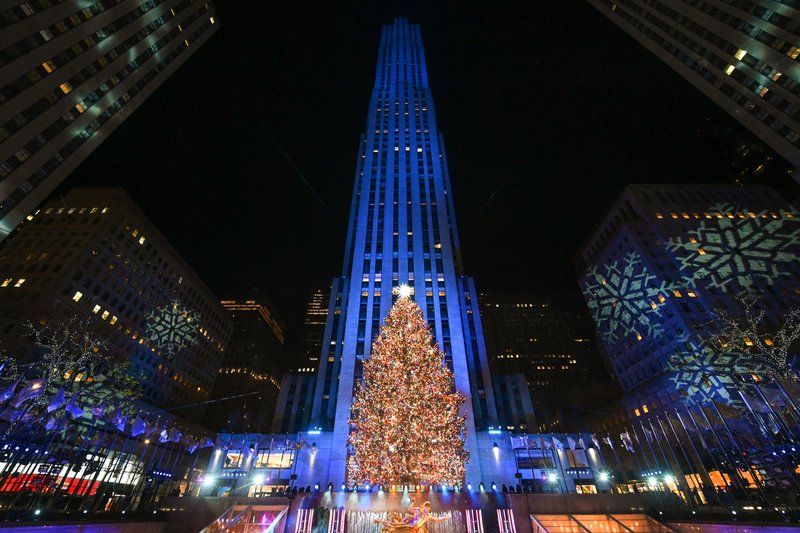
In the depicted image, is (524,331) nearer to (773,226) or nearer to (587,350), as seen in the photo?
(587,350)

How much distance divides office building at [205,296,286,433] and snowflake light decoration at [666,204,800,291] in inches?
3362

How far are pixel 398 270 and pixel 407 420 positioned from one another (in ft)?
88.7

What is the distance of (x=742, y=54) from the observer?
3073cm

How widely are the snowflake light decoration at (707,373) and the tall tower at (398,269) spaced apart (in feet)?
65.0

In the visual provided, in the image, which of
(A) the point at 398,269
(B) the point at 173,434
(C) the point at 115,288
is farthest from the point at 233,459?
(C) the point at 115,288

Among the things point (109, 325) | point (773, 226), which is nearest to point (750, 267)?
point (773, 226)

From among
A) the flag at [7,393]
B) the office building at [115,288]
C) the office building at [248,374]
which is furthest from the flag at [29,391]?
the office building at [248,374]

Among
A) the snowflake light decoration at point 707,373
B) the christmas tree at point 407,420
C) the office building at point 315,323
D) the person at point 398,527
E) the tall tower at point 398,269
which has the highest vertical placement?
the office building at point 315,323

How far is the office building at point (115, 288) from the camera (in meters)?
41.6

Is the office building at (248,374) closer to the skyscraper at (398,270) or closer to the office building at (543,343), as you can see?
the skyscraper at (398,270)

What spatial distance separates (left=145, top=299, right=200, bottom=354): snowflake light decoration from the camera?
59969 mm

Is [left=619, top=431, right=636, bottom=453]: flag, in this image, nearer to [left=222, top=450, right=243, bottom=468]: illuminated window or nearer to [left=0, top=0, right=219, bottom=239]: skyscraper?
[left=222, top=450, right=243, bottom=468]: illuminated window

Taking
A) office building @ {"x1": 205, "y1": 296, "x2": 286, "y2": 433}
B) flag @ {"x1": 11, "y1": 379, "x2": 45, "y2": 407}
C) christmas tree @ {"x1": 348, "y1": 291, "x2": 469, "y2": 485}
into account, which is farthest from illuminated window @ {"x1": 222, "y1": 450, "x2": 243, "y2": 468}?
office building @ {"x1": 205, "y1": 296, "x2": 286, "y2": 433}

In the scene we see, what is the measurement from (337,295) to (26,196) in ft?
103
